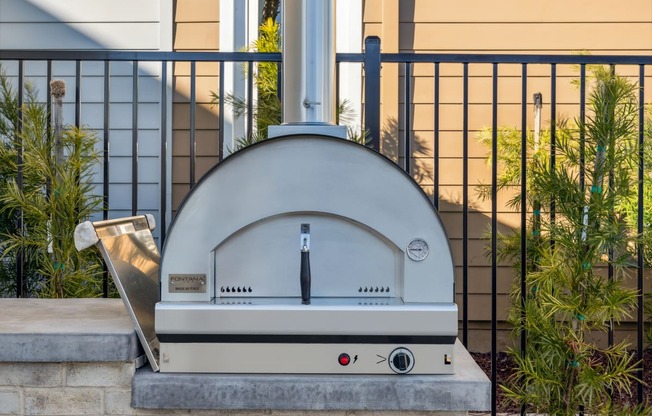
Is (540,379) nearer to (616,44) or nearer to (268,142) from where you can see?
(268,142)

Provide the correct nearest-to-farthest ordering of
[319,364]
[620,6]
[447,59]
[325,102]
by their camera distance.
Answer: [319,364]
[325,102]
[447,59]
[620,6]

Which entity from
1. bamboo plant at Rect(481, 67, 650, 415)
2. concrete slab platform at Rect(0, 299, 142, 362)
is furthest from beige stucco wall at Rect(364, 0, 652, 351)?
concrete slab platform at Rect(0, 299, 142, 362)

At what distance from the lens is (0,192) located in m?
3.06

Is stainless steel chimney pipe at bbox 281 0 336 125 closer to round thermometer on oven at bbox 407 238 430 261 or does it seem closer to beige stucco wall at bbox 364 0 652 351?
round thermometer on oven at bbox 407 238 430 261

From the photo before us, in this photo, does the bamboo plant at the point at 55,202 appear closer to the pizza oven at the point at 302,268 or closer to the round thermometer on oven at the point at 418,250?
the pizza oven at the point at 302,268

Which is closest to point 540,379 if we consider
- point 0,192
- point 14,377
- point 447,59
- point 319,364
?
point 319,364

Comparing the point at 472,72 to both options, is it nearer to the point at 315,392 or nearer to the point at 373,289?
the point at 373,289

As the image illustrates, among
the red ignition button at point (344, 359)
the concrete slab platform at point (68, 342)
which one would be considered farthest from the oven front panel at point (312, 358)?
the concrete slab platform at point (68, 342)

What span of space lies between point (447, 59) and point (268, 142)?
941mm

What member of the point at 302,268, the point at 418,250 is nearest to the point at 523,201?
the point at 418,250

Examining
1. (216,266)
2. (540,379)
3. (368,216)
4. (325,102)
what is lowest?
(540,379)

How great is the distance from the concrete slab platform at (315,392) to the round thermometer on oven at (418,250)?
30 centimetres

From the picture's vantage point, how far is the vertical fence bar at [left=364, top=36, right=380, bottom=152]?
241 cm

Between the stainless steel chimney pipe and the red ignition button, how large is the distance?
0.72 metres
